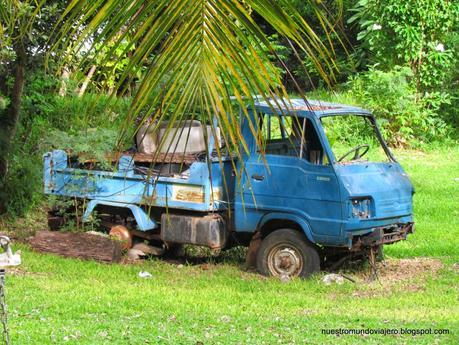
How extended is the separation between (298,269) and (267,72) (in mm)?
7589

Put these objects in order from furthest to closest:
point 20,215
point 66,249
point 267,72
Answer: point 20,215 < point 66,249 < point 267,72

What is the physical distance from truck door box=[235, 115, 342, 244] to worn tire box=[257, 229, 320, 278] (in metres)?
0.24

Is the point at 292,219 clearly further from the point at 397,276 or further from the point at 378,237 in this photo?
the point at 397,276

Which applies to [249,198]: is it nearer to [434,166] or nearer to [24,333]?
[24,333]

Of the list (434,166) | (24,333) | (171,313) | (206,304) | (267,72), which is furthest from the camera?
(434,166)

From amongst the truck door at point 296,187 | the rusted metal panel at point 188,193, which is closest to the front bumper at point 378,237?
the truck door at point 296,187

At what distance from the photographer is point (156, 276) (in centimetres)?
896

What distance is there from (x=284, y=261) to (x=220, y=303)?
144 cm

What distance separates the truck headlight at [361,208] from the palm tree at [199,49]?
282 inches

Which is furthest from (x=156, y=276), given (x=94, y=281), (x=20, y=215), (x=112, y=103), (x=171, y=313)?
(x=112, y=103)

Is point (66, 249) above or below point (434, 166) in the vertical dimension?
below

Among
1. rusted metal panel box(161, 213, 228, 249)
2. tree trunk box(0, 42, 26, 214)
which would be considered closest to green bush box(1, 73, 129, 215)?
tree trunk box(0, 42, 26, 214)

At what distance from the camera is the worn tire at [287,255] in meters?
8.77

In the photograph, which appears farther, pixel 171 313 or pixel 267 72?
pixel 171 313
